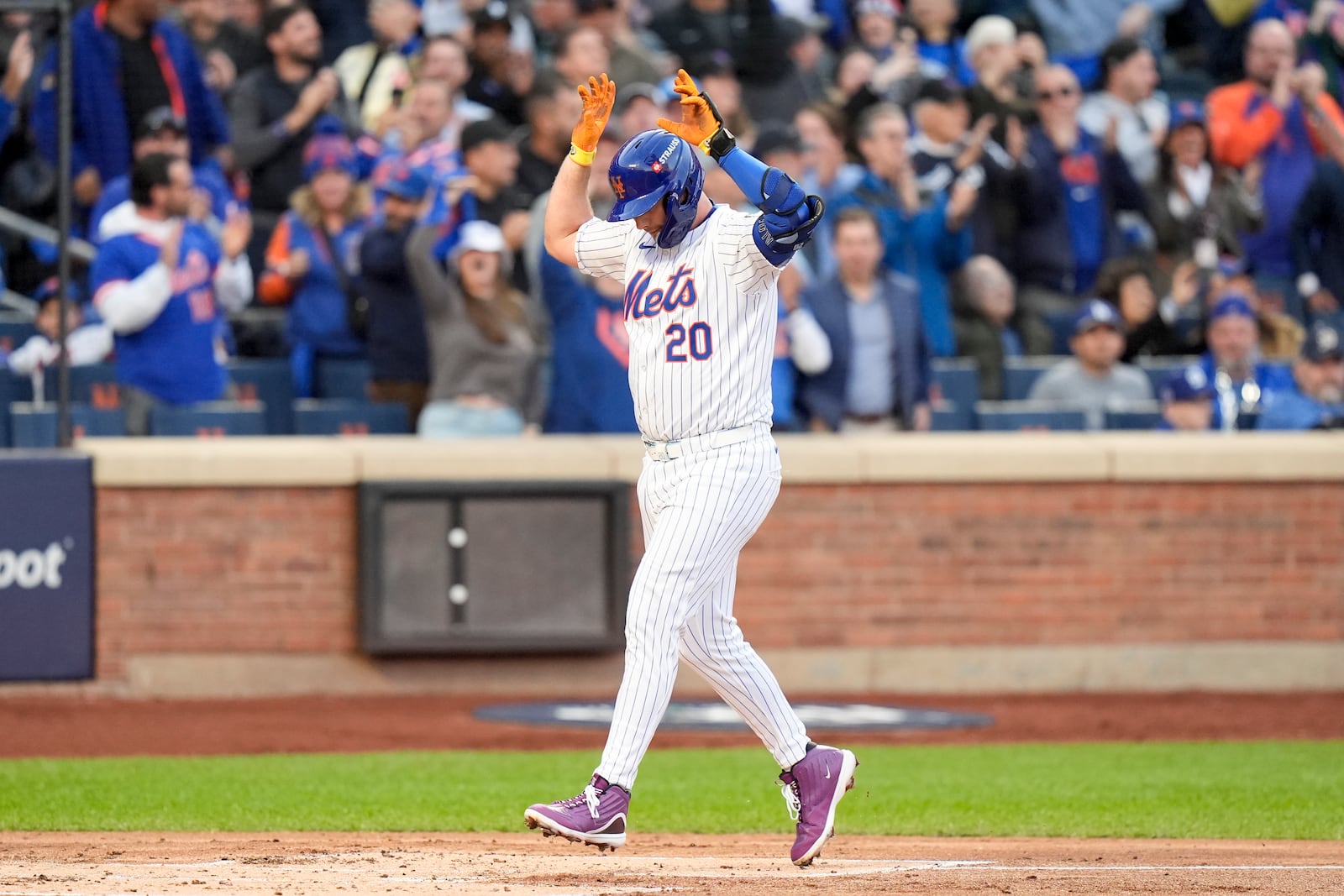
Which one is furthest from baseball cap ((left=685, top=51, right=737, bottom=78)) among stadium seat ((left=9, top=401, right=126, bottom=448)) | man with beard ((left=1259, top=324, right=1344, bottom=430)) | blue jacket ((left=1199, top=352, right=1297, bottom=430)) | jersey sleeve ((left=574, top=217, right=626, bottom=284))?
jersey sleeve ((left=574, top=217, right=626, bottom=284))

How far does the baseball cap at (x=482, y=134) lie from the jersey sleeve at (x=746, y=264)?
17.9ft

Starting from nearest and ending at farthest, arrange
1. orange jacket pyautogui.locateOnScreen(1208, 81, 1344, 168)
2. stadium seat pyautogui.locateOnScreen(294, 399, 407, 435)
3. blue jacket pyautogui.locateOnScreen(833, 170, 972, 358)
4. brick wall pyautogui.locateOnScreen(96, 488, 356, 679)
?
brick wall pyautogui.locateOnScreen(96, 488, 356, 679) < stadium seat pyautogui.locateOnScreen(294, 399, 407, 435) < blue jacket pyautogui.locateOnScreen(833, 170, 972, 358) < orange jacket pyautogui.locateOnScreen(1208, 81, 1344, 168)

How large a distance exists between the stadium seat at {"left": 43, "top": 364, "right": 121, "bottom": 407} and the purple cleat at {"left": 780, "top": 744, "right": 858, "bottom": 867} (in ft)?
17.7

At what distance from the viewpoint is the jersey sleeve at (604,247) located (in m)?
5.67

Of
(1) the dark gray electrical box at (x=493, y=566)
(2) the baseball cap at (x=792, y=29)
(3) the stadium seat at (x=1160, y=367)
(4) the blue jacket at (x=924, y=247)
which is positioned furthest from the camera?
(2) the baseball cap at (x=792, y=29)

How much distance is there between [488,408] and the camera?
10461 millimetres

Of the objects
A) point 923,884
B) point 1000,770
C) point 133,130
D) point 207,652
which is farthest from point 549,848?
point 133,130

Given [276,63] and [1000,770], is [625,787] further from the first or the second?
[276,63]

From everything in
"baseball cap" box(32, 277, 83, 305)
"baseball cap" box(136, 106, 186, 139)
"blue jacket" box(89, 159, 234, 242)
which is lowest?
"baseball cap" box(32, 277, 83, 305)

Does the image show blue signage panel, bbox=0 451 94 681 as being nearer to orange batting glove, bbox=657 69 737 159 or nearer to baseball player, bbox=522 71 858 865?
baseball player, bbox=522 71 858 865

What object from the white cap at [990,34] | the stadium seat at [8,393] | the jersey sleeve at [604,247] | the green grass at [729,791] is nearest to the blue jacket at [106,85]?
the stadium seat at [8,393]

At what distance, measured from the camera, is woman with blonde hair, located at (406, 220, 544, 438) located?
10.2m

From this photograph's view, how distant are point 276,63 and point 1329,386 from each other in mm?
6097

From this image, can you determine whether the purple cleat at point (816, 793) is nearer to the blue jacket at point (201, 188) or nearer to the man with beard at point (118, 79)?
the blue jacket at point (201, 188)
